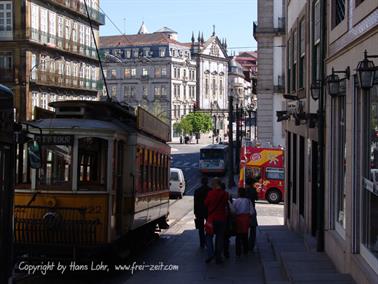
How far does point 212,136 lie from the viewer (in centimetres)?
13512

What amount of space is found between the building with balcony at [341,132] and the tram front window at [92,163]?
3919 millimetres

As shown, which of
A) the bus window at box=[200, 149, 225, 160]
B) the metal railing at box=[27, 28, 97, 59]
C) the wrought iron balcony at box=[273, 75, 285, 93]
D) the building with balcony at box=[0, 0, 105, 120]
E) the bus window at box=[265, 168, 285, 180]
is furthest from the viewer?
the bus window at box=[200, 149, 225, 160]

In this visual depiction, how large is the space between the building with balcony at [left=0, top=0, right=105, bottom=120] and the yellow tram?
33523 mm

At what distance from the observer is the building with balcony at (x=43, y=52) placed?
49.7 metres

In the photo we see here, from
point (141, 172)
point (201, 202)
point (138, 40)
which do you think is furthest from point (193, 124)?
point (141, 172)

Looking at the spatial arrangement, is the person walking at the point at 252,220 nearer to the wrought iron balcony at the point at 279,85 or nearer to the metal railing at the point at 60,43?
the wrought iron balcony at the point at 279,85

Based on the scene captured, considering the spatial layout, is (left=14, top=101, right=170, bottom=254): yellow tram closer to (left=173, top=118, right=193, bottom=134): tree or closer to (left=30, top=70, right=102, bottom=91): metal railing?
(left=30, top=70, right=102, bottom=91): metal railing

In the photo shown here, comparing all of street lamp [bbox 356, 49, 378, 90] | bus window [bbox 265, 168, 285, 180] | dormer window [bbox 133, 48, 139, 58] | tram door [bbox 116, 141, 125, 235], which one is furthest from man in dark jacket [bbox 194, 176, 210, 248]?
dormer window [bbox 133, 48, 139, 58]

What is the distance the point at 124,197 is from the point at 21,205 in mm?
2001

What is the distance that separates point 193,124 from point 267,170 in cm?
8893

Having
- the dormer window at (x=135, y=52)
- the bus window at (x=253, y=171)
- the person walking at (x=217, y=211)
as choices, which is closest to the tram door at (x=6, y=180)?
the person walking at (x=217, y=211)

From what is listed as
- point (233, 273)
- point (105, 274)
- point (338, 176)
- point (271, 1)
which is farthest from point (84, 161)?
point (271, 1)

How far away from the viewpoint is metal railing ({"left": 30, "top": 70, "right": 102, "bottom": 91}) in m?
51.5

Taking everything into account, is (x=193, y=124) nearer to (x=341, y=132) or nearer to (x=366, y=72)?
(x=341, y=132)
